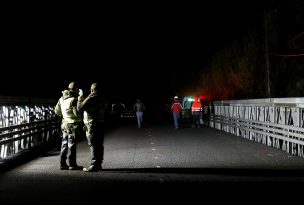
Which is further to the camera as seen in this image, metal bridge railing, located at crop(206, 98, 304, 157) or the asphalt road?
metal bridge railing, located at crop(206, 98, 304, 157)

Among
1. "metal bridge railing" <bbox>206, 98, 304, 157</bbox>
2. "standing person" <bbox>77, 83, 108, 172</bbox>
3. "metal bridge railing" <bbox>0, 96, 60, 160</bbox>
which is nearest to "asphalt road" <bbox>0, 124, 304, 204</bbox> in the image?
"standing person" <bbox>77, 83, 108, 172</bbox>

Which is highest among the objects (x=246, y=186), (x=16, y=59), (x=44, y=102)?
(x=16, y=59)

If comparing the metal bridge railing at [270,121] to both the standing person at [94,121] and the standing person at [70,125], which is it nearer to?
the standing person at [94,121]

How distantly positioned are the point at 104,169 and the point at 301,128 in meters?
6.00

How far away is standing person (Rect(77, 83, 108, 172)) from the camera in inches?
495

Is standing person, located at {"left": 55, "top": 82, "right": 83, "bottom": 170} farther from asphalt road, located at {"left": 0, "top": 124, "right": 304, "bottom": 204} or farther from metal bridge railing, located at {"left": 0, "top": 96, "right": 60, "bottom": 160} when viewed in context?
metal bridge railing, located at {"left": 0, "top": 96, "right": 60, "bottom": 160}

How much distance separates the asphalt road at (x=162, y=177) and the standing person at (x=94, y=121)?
0.35m

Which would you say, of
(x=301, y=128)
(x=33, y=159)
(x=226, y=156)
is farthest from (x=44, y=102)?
(x=301, y=128)

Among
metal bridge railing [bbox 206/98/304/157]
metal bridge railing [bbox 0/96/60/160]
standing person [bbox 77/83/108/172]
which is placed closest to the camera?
standing person [bbox 77/83/108/172]

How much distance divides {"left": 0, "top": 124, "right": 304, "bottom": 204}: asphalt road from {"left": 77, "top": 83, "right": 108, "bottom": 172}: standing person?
0.35m

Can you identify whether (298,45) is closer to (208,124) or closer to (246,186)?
(208,124)

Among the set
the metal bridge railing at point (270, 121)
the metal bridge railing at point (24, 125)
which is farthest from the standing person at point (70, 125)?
the metal bridge railing at point (270, 121)

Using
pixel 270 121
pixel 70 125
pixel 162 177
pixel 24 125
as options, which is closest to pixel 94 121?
pixel 70 125

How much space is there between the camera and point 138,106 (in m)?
32.6
